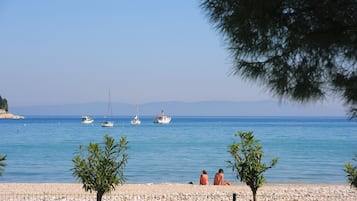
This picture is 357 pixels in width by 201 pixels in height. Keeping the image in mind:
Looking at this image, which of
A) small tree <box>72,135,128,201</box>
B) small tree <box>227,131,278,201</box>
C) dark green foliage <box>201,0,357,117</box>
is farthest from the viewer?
small tree <box>227,131,278,201</box>

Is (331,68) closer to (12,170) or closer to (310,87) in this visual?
(310,87)

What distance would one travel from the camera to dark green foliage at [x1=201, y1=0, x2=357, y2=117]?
226 inches

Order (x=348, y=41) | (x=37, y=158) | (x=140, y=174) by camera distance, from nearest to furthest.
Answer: (x=348, y=41)
(x=140, y=174)
(x=37, y=158)

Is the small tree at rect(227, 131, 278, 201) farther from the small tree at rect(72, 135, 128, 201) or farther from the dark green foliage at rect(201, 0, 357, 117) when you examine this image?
the dark green foliage at rect(201, 0, 357, 117)

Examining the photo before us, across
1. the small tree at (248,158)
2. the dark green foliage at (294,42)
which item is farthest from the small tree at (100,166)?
the dark green foliage at (294,42)

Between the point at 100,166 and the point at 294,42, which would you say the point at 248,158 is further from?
the point at 294,42

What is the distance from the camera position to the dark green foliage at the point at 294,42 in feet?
18.9

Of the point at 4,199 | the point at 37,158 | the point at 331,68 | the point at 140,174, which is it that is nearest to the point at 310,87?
the point at 331,68

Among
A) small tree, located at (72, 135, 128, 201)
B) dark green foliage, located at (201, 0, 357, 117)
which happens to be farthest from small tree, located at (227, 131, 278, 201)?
dark green foliage, located at (201, 0, 357, 117)

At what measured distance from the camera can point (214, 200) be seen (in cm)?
1634

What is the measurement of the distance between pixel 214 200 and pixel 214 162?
89.9ft

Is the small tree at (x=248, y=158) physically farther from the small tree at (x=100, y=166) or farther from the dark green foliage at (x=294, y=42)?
the dark green foliage at (x=294, y=42)

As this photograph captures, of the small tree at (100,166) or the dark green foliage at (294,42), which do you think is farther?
the small tree at (100,166)

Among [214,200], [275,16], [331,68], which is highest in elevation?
[275,16]
